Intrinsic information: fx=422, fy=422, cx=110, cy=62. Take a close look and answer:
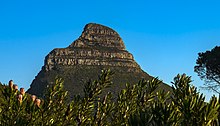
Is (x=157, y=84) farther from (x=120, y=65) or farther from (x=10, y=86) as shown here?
(x=120, y=65)

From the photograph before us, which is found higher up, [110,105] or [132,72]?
[132,72]

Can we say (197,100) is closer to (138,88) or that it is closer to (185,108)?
(185,108)

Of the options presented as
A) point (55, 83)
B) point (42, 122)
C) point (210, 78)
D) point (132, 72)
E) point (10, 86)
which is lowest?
point (42, 122)

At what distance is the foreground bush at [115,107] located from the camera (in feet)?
8.70

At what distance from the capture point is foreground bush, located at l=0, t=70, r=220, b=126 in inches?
104

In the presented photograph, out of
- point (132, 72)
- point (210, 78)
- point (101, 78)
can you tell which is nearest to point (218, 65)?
point (210, 78)

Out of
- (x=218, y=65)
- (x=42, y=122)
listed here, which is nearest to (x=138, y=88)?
(x=42, y=122)

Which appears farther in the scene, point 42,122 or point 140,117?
point 42,122

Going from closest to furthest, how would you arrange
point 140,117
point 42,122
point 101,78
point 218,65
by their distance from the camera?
point 140,117, point 42,122, point 101,78, point 218,65

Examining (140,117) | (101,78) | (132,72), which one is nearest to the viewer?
(140,117)

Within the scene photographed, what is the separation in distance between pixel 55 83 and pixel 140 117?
10.2 feet

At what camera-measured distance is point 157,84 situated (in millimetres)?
5441

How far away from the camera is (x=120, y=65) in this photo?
198 m

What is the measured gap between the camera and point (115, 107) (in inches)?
215
